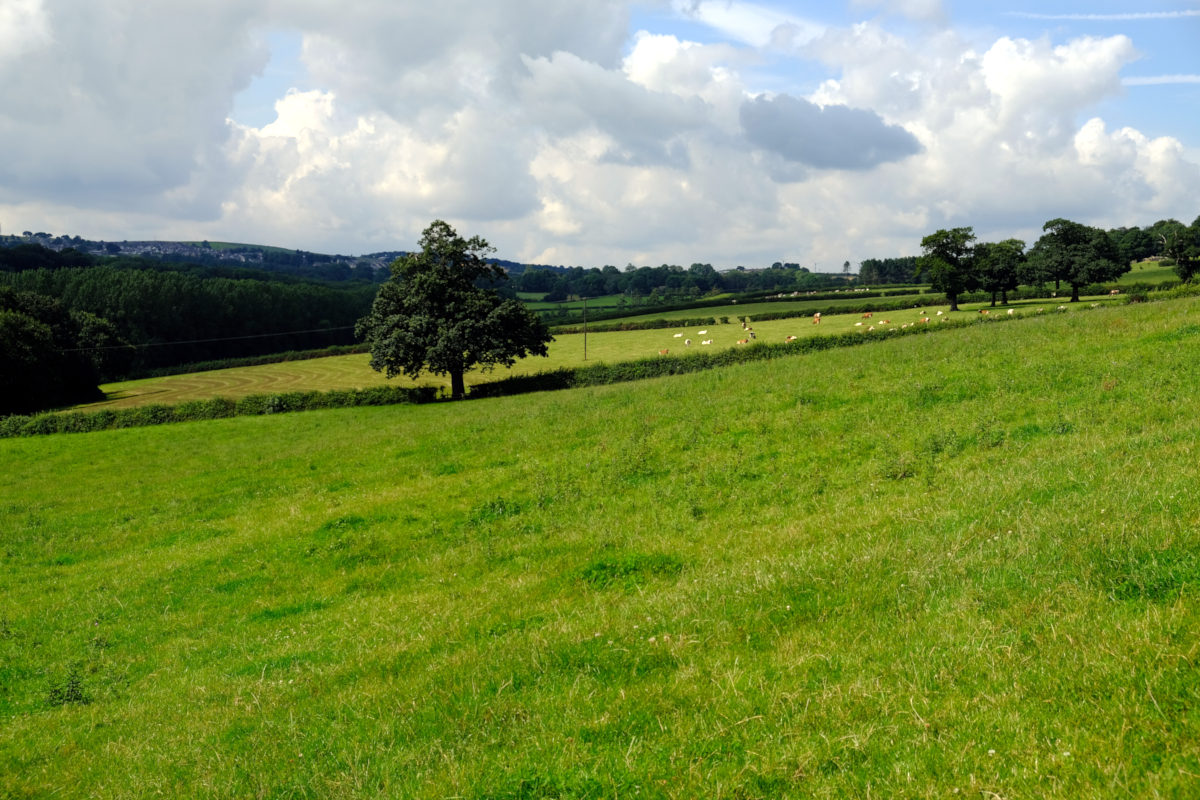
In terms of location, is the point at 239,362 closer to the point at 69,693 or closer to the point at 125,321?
the point at 125,321

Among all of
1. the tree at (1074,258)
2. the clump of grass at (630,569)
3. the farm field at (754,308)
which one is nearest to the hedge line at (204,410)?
the clump of grass at (630,569)

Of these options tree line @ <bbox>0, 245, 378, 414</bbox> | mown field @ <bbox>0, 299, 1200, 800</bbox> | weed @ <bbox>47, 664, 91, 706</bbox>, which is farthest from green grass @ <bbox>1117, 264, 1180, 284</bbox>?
tree line @ <bbox>0, 245, 378, 414</bbox>

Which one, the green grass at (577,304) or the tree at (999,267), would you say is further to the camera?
the green grass at (577,304)

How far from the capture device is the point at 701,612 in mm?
8273

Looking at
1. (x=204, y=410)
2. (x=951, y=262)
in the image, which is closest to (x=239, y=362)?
(x=204, y=410)

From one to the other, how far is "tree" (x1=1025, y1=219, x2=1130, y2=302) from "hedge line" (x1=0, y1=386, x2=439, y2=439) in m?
89.3

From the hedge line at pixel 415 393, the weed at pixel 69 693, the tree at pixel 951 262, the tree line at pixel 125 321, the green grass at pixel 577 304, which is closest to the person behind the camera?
the weed at pixel 69 693

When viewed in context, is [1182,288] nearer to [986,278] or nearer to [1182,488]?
[1182,488]

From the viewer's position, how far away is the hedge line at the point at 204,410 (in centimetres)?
5816

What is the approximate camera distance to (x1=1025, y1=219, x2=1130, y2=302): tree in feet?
323

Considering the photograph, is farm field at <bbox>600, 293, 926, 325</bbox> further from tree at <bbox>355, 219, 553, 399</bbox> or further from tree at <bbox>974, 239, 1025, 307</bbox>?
tree at <bbox>355, 219, 553, 399</bbox>

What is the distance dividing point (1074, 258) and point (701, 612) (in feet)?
381

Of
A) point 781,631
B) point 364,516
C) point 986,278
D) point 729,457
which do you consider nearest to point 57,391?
point 364,516

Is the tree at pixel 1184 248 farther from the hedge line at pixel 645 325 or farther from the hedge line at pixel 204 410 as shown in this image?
the hedge line at pixel 204 410
